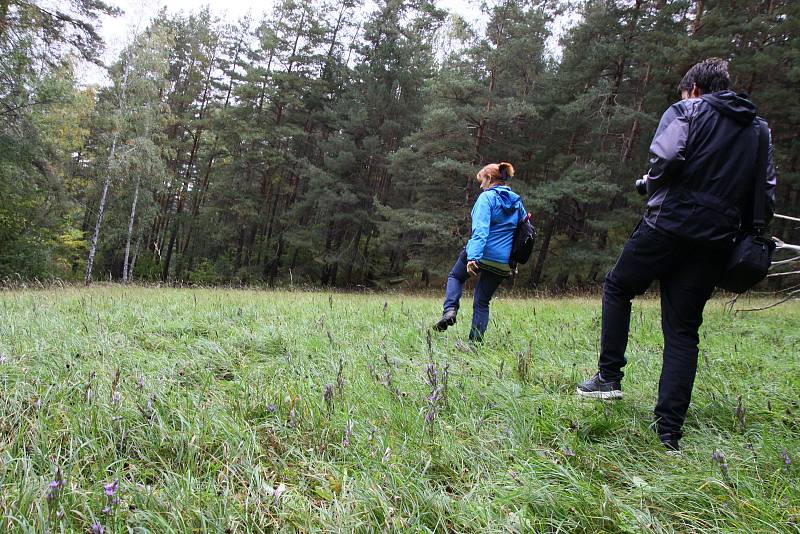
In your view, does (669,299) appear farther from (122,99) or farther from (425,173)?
(122,99)

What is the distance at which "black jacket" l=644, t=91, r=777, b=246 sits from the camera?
1.97 m

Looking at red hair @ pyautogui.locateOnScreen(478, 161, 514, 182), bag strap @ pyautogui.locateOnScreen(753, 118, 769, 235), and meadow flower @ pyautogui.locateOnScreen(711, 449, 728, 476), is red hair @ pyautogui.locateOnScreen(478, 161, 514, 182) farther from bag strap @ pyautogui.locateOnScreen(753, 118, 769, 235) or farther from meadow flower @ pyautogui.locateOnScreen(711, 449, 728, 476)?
meadow flower @ pyautogui.locateOnScreen(711, 449, 728, 476)

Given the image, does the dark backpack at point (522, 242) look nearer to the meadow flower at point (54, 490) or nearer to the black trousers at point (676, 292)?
the black trousers at point (676, 292)

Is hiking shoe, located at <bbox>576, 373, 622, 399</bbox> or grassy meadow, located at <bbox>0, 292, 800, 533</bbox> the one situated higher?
hiking shoe, located at <bbox>576, 373, 622, 399</bbox>

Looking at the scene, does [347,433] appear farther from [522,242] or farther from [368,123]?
[368,123]

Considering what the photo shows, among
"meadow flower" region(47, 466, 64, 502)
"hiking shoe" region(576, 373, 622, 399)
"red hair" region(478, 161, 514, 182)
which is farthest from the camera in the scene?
"red hair" region(478, 161, 514, 182)

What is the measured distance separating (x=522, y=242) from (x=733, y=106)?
89.3 inches

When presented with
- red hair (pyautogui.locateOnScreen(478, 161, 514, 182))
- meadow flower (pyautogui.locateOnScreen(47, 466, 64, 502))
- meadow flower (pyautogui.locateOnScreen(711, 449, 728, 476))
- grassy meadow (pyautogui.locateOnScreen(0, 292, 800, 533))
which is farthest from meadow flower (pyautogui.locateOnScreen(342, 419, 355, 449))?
red hair (pyautogui.locateOnScreen(478, 161, 514, 182))

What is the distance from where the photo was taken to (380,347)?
11.7 feet

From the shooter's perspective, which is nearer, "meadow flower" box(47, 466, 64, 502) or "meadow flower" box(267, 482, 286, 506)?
"meadow flower" box(47, 466, 64, 502)

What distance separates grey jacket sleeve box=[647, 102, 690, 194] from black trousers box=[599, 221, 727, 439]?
0.88 ft

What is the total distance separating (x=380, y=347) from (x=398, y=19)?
2288cm

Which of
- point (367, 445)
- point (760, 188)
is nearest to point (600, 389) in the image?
point (760, 188)

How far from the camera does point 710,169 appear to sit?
6.56 feet
